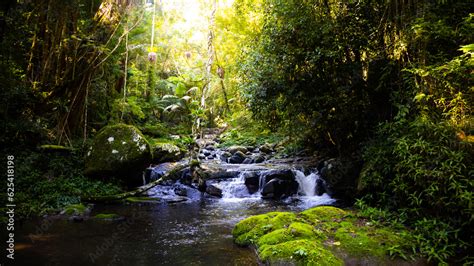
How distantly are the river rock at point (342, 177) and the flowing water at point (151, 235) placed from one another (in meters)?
0.38

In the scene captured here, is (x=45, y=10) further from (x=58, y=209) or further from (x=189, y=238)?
(x=189, y=238)

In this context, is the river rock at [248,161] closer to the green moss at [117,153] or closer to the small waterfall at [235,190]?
the small waterfall at [235,190]

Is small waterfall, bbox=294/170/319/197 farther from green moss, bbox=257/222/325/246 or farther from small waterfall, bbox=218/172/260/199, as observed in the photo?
green moss, bbox=257/222/325/246

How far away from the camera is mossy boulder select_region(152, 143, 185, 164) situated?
1343 cm

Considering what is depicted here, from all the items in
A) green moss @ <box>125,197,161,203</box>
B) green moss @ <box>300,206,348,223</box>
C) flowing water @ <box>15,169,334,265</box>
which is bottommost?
flowing water @ <box>15,169,334,265</box>

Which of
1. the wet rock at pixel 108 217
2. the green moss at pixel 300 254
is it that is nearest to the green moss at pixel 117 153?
the wet rock at pixel 108 217

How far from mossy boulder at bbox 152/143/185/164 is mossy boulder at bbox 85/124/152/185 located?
3.17 meters

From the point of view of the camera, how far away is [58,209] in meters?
7.87

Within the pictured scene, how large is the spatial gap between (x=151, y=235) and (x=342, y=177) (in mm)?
5754

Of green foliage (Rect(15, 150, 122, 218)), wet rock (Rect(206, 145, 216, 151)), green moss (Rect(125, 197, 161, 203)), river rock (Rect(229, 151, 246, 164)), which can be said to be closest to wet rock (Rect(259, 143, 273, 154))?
river rock (Rect(229, 151, 246, 164))

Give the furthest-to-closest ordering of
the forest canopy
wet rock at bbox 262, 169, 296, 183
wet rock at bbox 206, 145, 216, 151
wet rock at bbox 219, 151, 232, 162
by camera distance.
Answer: wet rock at bbox 206, 145, 216, 151 < wet rock at bbox 219, 151, 232, 162 < wet rock at bbox 262, 169, 296, 183 < the forest canopy

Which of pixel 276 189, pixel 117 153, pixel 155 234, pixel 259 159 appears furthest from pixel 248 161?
pixel 155 234

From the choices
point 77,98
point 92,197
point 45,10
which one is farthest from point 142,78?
point 92,197

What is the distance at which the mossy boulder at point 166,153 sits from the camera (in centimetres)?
1343
